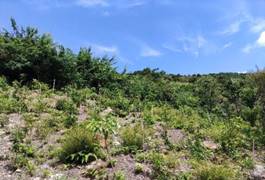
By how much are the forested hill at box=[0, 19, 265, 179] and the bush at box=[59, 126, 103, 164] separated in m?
0.02

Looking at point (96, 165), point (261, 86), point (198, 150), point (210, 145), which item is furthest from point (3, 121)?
point (261, 86)

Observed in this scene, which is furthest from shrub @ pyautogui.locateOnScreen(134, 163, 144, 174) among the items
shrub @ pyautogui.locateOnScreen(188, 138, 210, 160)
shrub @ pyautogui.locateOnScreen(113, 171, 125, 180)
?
shrub @ pyautogui.locateOnScreen(188, 138, 210, 160)

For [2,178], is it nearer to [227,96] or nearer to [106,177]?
[106,177]

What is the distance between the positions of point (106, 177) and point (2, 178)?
219 centimetres

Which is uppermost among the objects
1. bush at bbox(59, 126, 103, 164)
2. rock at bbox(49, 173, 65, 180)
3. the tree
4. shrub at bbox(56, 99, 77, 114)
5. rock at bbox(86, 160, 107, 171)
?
the tree

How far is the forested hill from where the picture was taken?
10477 mm

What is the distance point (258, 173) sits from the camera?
11.9 metres

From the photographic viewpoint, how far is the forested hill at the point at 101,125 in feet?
34.4

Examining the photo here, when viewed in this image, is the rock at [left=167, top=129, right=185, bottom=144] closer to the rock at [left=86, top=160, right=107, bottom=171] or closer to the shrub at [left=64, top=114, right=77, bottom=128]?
the shrub at [left=64, top=114, right=77, bottom=128]

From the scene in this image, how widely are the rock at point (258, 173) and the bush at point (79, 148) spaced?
13.1ft

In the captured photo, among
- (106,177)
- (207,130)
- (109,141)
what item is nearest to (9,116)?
(109,141)

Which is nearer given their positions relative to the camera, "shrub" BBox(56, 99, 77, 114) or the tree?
"shrub" BBox(56, 99, 77, 114)

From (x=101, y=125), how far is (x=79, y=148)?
2.42 ft

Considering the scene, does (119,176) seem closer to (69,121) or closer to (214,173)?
(214,173)
